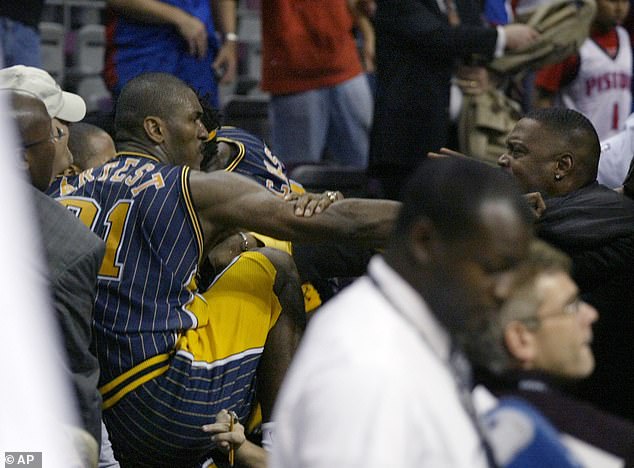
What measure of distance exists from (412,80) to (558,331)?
12.0ft

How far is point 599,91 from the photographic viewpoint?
699cm

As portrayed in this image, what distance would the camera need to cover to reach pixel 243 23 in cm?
778

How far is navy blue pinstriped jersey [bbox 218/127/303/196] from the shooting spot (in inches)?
183

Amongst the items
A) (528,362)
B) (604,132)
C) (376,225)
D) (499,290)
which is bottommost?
(604,132)

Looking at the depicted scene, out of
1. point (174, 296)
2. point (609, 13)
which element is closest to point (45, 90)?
point (174, 296)

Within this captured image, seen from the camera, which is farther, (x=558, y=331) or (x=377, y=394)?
(x=558, y=331)

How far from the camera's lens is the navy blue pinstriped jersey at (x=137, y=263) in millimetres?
3844

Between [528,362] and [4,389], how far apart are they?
1422 mm

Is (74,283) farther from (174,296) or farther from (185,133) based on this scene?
(185,133)

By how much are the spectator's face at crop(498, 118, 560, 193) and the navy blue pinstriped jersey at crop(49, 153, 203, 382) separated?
43.2 inches

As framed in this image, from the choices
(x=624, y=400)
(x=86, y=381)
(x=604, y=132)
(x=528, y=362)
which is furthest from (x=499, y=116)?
(x=528, y=362)

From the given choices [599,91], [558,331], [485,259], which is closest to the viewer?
[485,259]

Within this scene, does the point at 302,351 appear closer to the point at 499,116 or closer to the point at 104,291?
the point at 104,291

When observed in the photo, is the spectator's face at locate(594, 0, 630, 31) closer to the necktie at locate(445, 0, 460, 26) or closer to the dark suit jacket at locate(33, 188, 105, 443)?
the necktie at locate(445, 0, 460, 26)
